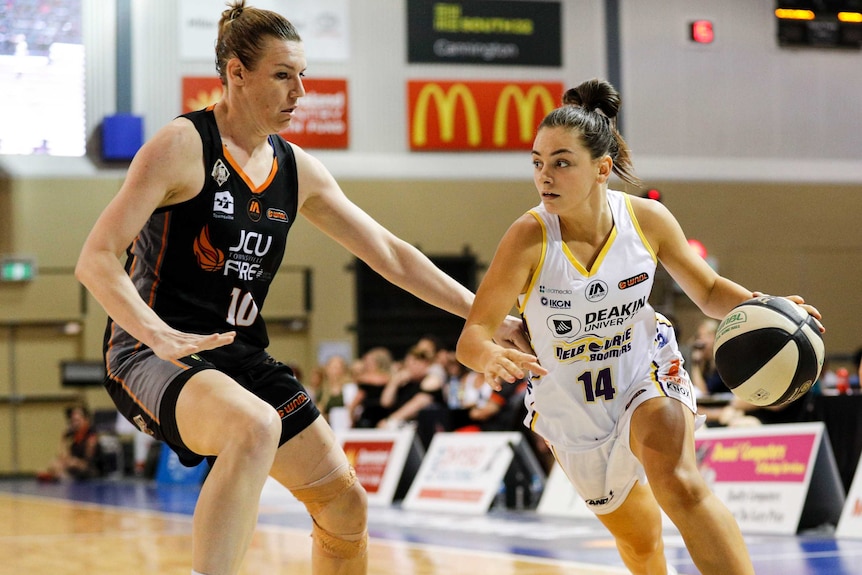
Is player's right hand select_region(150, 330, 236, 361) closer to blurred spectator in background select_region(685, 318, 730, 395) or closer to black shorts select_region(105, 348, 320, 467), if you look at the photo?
black shorts select_region(105, 348, 320, 467)

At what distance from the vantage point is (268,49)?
130 inches

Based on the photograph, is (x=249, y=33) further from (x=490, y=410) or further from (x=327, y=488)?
(x=490, y=410)

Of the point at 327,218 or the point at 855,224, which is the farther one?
the point at 855,224

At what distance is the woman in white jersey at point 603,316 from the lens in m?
3.61

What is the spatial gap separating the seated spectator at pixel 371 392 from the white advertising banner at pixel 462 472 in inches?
49.3

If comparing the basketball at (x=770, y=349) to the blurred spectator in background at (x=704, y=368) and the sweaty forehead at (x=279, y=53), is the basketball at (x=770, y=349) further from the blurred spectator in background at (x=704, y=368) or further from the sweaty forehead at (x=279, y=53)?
the blurred spectator in background at (x=704, y=368)

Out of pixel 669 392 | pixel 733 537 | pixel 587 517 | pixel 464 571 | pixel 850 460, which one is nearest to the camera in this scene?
pixel 733 537

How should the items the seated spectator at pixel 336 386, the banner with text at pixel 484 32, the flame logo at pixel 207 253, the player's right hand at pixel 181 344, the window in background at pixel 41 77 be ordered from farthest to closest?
the banner with text at pixel 484 32, the window in background at pixel 41 77, the seated spectator at pixel 336 386, the flame logo at pixel 207 253, the player's right hand at pixel 181 344

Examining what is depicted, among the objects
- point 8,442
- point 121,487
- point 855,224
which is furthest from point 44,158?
point 855,224

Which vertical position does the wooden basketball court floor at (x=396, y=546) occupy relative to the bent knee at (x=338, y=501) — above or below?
below

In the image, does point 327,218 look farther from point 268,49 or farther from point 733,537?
point 733,537

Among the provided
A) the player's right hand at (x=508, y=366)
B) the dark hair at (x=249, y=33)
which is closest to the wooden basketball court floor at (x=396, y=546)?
the player's right hand at (x=508, y=366)

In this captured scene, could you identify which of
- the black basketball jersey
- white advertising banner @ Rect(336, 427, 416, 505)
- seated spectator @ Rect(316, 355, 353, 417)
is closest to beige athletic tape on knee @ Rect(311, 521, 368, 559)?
the black basketball jersey

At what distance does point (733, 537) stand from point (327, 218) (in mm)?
1622
